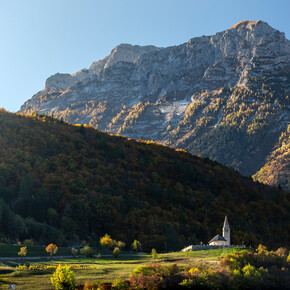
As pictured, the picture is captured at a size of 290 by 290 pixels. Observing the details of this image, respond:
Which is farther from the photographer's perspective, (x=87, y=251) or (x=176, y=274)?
(x=87, y=251)

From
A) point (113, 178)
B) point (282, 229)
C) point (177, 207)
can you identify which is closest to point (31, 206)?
point (113, 178)

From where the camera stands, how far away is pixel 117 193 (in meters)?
141

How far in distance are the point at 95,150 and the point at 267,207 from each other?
6305cm

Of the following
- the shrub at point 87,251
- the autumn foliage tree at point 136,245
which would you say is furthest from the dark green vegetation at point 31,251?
the autumn foliage tree at point 136,245

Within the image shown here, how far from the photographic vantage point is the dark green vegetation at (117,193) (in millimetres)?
119938

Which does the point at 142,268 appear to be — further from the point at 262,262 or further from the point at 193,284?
the point at 262,262

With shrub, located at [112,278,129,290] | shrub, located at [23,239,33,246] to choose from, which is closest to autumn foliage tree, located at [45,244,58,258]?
shrub, located at [23,239,33,246]

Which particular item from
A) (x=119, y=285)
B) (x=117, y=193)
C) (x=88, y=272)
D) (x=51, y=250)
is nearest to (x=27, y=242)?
(x=51, y=250)

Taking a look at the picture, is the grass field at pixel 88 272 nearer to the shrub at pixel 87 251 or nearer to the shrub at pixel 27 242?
the shrub at pixel 87 251

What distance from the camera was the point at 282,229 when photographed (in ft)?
488

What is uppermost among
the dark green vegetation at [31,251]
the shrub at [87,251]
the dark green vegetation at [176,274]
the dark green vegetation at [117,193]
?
the dark green vegetation at [117,193]

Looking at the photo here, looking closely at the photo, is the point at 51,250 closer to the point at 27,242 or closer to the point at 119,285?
the point at 27,242

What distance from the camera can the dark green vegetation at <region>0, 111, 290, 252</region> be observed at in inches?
4722

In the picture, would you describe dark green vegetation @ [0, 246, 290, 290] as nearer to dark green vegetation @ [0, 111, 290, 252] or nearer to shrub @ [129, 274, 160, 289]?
shrub @ [129, 274, 160, 289]
